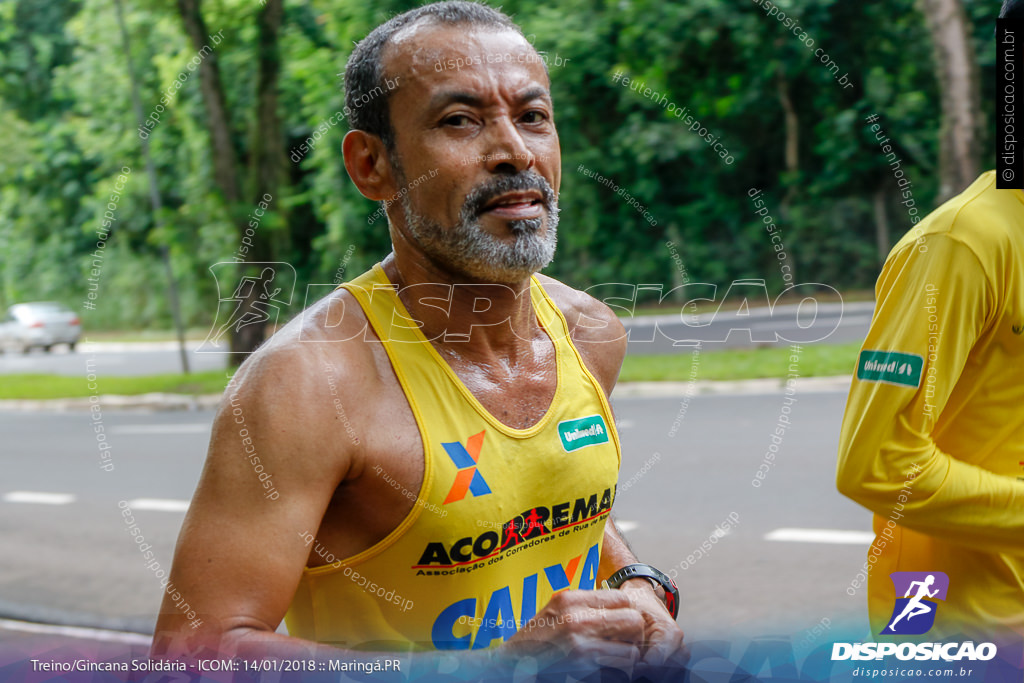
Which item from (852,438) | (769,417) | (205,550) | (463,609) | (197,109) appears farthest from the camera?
(197,109)

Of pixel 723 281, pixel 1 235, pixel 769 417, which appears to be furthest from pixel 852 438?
pixel 1 235

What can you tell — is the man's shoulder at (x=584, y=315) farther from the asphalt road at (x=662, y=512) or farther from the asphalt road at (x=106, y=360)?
the asphalt road at (x=106, y=360)

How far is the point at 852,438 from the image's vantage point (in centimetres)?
164

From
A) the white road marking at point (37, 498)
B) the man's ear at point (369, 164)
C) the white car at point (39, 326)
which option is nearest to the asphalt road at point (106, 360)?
Result: the white car at point (39, 326)

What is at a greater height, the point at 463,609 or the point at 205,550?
the point at 205,550

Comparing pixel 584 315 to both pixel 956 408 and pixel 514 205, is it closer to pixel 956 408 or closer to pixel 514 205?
pixel 514 205

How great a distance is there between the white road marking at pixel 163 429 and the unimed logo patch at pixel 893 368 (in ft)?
31.0

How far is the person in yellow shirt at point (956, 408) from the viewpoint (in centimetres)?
157

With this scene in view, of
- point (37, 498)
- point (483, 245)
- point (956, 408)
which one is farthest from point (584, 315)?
point (37, 498)

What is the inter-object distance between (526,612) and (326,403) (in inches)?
18.7

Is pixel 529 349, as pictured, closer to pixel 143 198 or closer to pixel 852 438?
pixel 852 438

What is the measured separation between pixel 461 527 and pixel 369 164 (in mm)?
626

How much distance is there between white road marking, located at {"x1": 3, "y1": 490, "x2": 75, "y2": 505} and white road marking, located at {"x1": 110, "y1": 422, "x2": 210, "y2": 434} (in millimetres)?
2410

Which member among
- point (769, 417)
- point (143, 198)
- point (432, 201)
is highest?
point (432, 201)
